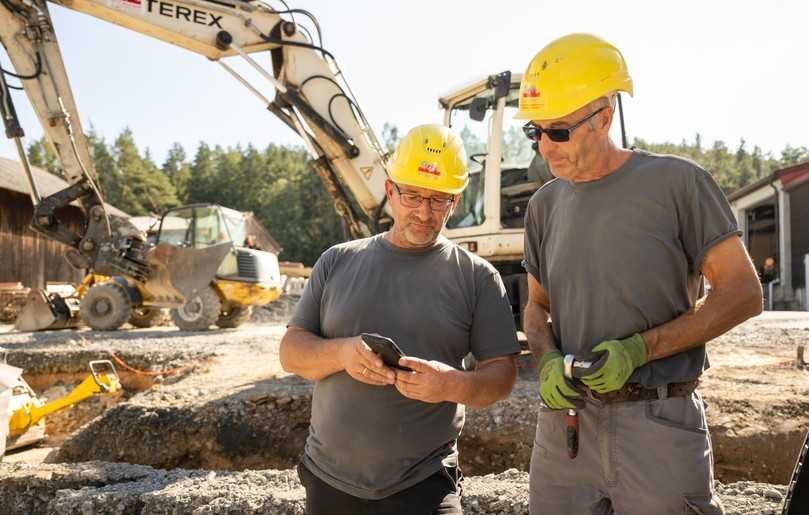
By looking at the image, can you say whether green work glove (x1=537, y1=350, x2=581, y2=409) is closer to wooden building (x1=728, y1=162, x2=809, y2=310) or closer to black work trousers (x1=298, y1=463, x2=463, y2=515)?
black work trousers (x1=298, y1=463, x2=463, y2=515)

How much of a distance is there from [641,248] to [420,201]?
0.72 metres

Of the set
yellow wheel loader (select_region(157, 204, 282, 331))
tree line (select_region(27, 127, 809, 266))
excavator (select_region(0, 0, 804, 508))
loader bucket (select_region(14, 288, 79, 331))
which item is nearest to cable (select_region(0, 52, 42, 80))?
excavator (select_region(0, 0, 804, 508))

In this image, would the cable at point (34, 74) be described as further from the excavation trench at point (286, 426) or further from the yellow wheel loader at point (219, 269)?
the yellow wheel loader at point (219, 269)

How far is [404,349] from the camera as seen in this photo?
2141mm

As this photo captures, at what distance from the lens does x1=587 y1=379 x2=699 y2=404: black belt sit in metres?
1.91

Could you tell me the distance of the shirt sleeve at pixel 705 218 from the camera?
185 centimetres

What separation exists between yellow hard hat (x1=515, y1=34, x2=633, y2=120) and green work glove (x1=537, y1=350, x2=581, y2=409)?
0.73 m

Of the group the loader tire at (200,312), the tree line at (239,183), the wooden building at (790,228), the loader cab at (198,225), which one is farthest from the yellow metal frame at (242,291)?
the tree line at (239,183)

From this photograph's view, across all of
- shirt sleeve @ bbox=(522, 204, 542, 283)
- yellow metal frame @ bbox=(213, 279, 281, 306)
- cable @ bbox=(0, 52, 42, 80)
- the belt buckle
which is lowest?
yellow metal frame @ bbox=(213, 279, 281, 306)

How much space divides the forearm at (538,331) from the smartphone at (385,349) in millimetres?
469

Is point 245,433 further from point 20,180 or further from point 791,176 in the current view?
point 20,180

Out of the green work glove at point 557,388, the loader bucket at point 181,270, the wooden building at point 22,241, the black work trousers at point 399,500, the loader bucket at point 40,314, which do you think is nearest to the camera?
the green work glove at point 557,388


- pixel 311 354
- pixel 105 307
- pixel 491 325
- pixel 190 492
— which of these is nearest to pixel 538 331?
pixel 491 325

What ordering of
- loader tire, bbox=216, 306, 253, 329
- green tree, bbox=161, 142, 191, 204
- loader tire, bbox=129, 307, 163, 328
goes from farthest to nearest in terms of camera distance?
green tree, bbox=161, 142, 191, 204 → loader tire, bbox=129, 307, 163, 328 → loader tire, bbox=216, 306, 253, 329
